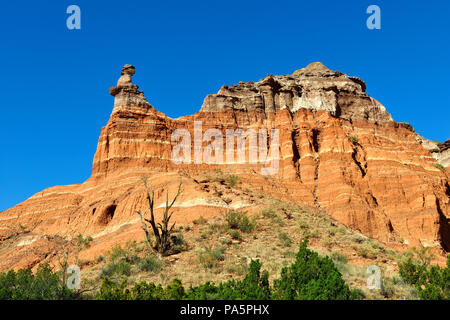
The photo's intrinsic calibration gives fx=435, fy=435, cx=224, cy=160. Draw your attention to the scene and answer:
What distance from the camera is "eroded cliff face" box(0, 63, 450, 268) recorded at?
143ft

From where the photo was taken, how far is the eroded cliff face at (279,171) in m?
43.7

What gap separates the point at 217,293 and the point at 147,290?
2.80 m

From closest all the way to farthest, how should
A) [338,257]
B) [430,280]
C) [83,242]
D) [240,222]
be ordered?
[430,280], [338,257], [240,222], [83,242]

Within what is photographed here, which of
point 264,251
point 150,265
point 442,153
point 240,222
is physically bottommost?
point 150,265

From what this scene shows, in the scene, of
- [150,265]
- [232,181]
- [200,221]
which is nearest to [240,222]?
[200,221]

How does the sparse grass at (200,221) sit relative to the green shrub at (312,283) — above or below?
above

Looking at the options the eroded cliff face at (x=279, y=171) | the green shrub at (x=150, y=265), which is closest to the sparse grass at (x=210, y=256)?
the green shrub at (x=150, y=265)

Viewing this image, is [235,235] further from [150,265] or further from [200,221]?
[150,265]

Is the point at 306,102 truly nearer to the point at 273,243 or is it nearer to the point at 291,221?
the point at 291,221

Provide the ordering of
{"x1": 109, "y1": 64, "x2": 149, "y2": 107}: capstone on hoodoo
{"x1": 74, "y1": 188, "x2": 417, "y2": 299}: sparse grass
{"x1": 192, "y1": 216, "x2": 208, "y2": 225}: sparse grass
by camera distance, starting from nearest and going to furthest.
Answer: {"x1": 74, "y1": 188, "x2": 417, "y2": 299}: sparse grass < {"x1": 192, "y1": 216, "x2": 208, "y2": 225}: sparse grass < {"x1": 109, "y1": 64, "x2": 149, "y2": 107}: capstone on hoodoo

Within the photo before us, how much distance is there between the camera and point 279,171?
53.8 m

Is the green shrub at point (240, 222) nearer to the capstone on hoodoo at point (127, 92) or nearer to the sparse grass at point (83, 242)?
the sparse grass at point (83, 242)

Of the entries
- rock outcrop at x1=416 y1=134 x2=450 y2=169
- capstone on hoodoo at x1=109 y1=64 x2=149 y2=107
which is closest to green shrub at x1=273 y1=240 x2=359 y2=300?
capstone on hoodoo at x1=109 y1=64 x2=149 y2=107

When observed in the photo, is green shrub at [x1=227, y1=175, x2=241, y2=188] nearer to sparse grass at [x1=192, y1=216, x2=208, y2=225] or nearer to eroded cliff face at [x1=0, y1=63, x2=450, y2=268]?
eroded cliff face at [x1=0, y1=63, x2=450, y2=268]
